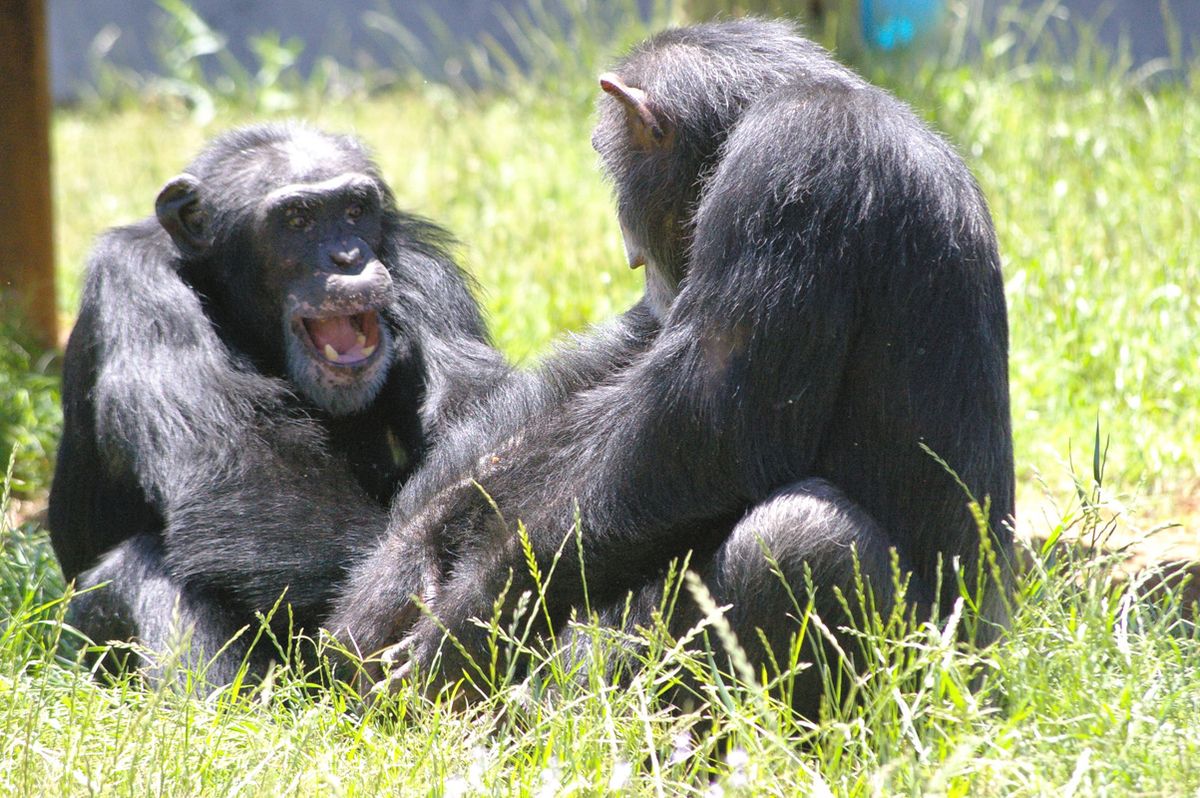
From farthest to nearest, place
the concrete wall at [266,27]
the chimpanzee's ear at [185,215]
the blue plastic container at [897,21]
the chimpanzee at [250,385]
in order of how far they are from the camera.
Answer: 1. the concrete wall at [266,27]
2. the blue plastic container at [897,21]
3. the chimpanzee's ear at [185,215]
4. the chimpanzee at [250,385]

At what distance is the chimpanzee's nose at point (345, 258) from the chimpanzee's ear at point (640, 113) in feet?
3.85

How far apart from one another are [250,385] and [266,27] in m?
11.5

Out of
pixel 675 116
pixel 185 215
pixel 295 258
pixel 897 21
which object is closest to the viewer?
pixel 675 116

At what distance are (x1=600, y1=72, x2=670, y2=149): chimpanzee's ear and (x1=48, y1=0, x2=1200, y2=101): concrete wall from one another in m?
10.8

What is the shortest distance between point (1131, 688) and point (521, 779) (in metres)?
1.36

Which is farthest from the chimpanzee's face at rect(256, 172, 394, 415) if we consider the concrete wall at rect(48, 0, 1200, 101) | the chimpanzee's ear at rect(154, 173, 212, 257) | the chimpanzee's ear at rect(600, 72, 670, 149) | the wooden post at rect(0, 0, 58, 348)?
the concrete wall at rect(48, 0, 1200, 101)

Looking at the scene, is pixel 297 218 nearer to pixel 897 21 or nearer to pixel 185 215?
pixel 185 215

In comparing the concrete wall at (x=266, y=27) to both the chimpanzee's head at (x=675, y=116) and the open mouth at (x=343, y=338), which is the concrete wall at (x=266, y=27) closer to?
the open mouth at (x=343, y=338)

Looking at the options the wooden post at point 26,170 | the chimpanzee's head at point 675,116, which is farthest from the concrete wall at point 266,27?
the chimpanzee's head at point 675,116

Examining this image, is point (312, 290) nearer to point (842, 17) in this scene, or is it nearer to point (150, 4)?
point (842, 17)

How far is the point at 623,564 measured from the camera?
3.75 m

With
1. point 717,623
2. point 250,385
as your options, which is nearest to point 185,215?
point 250,385

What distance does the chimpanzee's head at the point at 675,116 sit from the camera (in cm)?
397

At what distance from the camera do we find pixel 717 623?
265 centimetres
